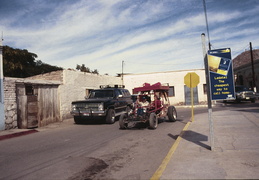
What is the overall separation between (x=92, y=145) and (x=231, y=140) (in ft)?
13.9

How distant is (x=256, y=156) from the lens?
445 centimetres

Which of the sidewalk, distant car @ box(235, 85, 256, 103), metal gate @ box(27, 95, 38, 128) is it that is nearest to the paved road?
the sidewalk

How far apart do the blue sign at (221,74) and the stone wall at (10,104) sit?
34.4ft

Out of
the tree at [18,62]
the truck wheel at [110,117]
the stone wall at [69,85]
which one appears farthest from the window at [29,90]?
the tree at [18,62]

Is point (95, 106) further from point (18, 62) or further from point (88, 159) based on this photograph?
point (18, 62)

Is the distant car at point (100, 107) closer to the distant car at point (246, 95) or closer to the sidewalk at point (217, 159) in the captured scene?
the sidewalk at point (217, 159)

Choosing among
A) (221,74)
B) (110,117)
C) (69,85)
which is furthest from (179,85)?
(221,74)

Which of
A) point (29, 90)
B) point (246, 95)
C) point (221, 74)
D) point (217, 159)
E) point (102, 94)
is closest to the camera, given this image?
point (217, 159)

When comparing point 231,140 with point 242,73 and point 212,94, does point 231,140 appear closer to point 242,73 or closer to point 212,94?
point 212,94

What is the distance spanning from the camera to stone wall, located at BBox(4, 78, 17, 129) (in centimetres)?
1102

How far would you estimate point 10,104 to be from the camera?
36.9ft

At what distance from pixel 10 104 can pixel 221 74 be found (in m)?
10.8

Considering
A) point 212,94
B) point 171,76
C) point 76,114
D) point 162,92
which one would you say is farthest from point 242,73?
point 212,94

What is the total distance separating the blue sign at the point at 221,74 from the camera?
4.79 meters
